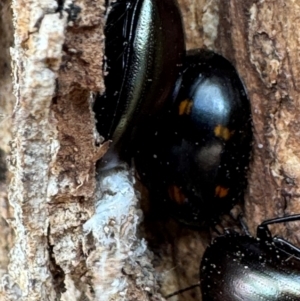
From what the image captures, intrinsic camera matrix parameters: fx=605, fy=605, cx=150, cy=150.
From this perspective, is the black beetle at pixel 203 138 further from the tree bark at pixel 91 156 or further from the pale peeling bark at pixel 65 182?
the pale peeling bark at pixel 65 182

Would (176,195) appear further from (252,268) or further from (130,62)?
(130,62)

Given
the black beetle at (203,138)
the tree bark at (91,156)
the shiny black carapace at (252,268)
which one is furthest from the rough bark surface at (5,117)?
the shiny black carapace at (252,268)

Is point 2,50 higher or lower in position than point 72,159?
higher

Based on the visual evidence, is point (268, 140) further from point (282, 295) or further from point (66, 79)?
point (66, 79)

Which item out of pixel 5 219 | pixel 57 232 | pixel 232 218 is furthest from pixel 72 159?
pixel 232 218

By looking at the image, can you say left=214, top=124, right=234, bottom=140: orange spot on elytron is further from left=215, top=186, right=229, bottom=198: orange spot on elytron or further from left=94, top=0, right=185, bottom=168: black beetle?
left=94, top=0, right=185, bottom=168: black beetle
